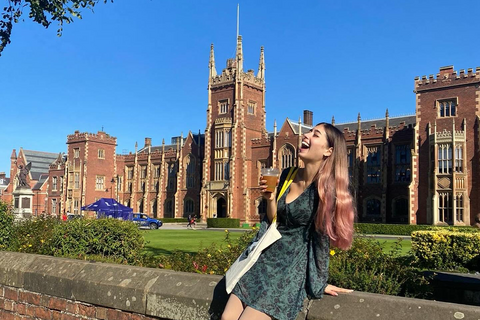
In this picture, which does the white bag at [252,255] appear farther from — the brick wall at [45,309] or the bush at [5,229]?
the bush at [5,229]

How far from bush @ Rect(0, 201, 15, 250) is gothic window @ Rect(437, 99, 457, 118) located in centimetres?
3313

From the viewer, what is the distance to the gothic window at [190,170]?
182ft

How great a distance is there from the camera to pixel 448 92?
35.0 meters

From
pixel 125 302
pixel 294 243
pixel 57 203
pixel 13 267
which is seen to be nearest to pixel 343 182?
pixel 294 243

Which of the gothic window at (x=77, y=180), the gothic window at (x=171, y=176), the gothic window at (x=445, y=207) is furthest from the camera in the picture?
the gothic window at (x=77, y=180)

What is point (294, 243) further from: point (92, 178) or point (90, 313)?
point (92, 178)

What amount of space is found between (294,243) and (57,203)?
71.4 m

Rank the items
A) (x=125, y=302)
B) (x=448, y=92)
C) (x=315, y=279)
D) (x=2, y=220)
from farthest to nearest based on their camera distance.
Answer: (x=448, y=92)
(x=2, y=220)
(x=125, y=302)
(x=315, y=279)

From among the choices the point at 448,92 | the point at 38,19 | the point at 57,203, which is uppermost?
the point at 448,92

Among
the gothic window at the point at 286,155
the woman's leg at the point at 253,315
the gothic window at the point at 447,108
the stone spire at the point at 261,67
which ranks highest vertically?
the stone spire at the point at 261,67

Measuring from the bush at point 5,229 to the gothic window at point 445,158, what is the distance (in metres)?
31.8

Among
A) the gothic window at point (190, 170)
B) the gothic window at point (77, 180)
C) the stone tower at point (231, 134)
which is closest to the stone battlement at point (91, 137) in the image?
the gothic window at point (77, 180)

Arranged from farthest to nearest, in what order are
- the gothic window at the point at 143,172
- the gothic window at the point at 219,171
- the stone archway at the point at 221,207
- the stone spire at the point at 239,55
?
1. the gothic window at the point at 143,172
2. the stone archway at the point at 221,207
3. the gothic window at the point at 219,171
4. the stone spire at the point at 239,55

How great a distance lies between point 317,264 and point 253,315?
55 centimetres
